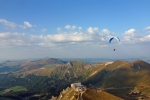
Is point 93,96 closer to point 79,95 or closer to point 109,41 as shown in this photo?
point 79,95

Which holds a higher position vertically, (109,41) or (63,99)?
(109,41)

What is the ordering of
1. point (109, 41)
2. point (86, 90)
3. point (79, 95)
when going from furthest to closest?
1. point (86, 90)
2. point (79, 95)
3. point (109, 41)

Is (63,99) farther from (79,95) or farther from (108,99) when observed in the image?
(108,99)

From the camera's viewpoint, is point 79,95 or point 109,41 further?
point 79,95

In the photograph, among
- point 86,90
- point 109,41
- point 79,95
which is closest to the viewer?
point 109,41

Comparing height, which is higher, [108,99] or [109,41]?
[109,41]

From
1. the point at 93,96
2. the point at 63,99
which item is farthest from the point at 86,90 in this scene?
the point at 63,99

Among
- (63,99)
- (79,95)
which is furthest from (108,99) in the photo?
(63,99)

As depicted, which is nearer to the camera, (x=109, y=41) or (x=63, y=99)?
(x=109, y=41)

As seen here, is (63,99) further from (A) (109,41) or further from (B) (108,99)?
(A) (109,41)
